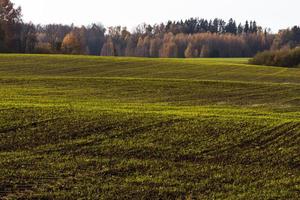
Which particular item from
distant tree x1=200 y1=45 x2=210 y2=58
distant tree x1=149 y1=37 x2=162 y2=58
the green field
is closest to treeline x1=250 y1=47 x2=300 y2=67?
the green field

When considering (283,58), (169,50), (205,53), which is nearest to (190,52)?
(169,50)

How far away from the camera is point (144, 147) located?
18000 millimetres

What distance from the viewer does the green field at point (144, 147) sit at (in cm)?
1388

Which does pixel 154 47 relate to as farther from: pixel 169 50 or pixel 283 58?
pixel 283 58

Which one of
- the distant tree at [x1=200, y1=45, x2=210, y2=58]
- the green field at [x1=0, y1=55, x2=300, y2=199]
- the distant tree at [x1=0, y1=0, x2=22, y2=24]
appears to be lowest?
the green field at [x1=0, y1=55, x2=300, y2=199]

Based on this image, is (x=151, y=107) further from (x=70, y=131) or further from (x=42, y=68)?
(x=42, y=68)

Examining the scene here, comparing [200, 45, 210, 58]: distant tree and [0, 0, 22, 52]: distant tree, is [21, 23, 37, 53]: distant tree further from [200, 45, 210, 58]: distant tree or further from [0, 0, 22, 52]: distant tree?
[200, 45, 210, 58]: distant tree

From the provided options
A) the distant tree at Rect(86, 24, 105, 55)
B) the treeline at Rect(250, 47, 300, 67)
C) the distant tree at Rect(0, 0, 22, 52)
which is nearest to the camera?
the treeline at Rect(250, 47, 300, 67)

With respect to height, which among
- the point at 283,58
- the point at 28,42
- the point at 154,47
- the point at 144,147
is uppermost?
the point at 28,42

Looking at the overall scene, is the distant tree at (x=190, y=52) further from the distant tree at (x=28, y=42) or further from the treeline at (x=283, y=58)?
the treeline at (x=283, y=58)

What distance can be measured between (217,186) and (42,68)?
131ft

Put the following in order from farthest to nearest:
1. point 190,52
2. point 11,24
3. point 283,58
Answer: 1. point 190,52
2. point 11,24
3. point 283,58

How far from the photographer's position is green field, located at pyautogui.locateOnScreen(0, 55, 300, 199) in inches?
547

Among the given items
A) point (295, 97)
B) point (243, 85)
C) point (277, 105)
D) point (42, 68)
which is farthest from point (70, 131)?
point (42, 68)
